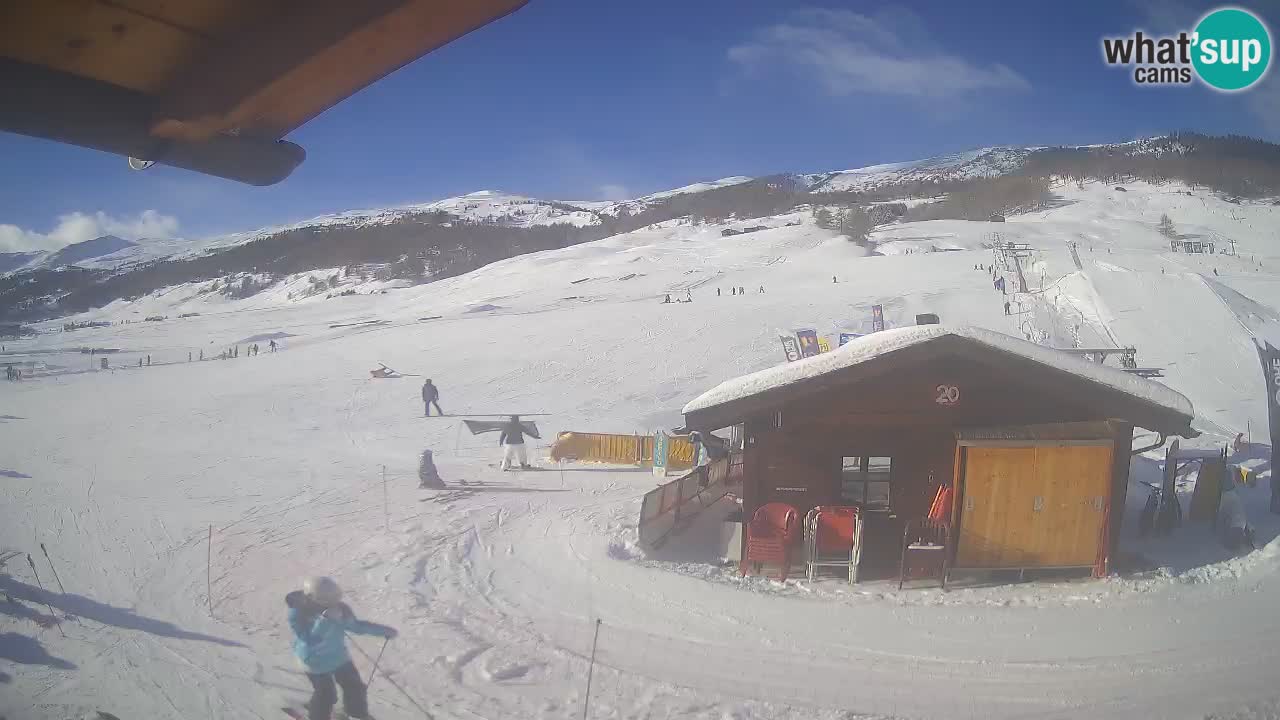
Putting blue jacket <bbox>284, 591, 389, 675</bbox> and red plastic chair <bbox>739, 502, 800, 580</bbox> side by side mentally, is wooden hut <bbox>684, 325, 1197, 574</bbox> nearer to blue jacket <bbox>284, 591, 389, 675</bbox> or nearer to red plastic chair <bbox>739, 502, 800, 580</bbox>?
red plastic chair <bbox>739, 502, 800, 580</bbox>

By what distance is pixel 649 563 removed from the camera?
919 centimetres

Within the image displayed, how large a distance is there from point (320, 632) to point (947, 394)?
301 inches

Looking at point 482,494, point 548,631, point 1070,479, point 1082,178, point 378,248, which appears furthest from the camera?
point 1082,178

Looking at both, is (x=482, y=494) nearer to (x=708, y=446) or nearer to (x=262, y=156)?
(x=708, y=446)

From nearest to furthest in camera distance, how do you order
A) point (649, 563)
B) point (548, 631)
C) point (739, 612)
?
point (548, 631)
point (739, 612)
point (649, 563)

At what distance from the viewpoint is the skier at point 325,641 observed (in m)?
4.47

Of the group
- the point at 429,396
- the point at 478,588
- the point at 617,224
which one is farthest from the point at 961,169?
the point at 478,588

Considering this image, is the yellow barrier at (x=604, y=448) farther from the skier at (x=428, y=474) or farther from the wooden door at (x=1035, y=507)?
the wooden door at (x=1035, y=507)

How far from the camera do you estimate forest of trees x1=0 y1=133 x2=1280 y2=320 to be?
834 centimetres

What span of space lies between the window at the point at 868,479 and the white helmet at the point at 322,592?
267 inches

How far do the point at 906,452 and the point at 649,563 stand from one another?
373 centimetres

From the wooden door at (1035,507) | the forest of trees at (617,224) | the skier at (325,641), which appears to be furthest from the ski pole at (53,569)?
the wooden door at (1035,507)

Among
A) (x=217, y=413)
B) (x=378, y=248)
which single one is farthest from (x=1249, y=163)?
(x=378, y=248)

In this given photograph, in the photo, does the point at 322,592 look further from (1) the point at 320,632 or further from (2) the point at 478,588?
(2) the point at 478,588
